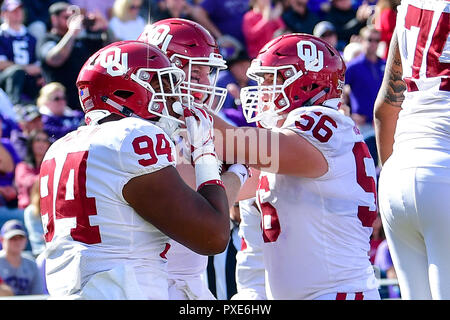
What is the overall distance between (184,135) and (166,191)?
40.3 inches

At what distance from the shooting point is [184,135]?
14.4 feet

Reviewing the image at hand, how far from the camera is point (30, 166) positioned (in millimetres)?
8266

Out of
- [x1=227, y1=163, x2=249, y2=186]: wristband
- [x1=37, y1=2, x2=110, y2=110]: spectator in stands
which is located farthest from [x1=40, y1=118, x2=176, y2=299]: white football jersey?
[x1=37, y1=2, x2=110, y2=110]: spectator in stands

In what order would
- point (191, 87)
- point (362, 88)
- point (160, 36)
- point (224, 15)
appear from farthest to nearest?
point (224, 15), point (362, 88), point (160, 36), point (191, 87)

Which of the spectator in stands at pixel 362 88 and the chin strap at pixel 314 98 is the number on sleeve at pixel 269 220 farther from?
the spectator in stands at pixel 362 88

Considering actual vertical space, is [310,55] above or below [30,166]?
above

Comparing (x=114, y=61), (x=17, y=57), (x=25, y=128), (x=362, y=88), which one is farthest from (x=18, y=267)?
(x=362, y=88)

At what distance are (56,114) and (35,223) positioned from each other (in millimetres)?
1313

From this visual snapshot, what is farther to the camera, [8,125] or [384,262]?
[8,125]

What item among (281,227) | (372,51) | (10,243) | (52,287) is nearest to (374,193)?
(281,227)

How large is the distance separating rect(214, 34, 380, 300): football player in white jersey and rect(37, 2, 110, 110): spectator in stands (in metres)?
4.98

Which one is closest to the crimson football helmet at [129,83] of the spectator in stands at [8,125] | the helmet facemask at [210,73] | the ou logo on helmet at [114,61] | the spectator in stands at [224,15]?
the ou logo on helmet at [114,61]

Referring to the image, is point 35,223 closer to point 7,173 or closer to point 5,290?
point 7,173
